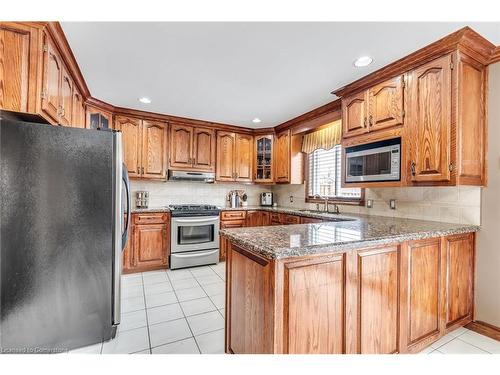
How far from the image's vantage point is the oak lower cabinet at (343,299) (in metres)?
1.19

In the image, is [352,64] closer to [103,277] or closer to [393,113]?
[393,113]

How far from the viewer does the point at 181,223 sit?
3623 millimetres

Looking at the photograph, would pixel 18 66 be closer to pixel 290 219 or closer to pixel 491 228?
pixel 290 219

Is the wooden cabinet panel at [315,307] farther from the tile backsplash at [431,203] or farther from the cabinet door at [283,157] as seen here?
the cabinet door at [283,157]

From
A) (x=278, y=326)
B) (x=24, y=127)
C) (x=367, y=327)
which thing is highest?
(x=24, y=127)

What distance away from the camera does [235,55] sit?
6.64 ft

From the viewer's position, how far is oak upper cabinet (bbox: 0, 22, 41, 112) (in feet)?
5.00

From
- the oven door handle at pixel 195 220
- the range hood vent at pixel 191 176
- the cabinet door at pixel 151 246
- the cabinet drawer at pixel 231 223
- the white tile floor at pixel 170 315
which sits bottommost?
the white tile floor at pixel 170 315

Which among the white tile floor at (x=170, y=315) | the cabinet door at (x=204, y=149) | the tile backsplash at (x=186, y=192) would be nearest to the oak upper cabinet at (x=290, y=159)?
the tile backsplash at (x=186, y=192)

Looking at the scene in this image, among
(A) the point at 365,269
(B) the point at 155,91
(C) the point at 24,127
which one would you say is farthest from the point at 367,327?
(B) the point at 155,91

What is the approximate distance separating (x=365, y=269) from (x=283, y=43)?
67.4 inches

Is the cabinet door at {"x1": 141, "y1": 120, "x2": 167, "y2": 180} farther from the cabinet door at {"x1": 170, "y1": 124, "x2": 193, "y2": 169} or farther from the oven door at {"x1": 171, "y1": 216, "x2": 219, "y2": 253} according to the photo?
the oven door at {"x1": 171, "y1": 216, "x2": 219, "y2": 253}


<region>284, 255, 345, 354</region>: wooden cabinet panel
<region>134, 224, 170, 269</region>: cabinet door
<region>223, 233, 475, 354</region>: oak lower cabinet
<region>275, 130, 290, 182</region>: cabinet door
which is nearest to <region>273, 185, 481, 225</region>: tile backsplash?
<region>223, 233, 475, 354</region>: oak lower cabinet

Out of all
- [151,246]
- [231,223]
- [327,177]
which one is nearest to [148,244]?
[151,246]
